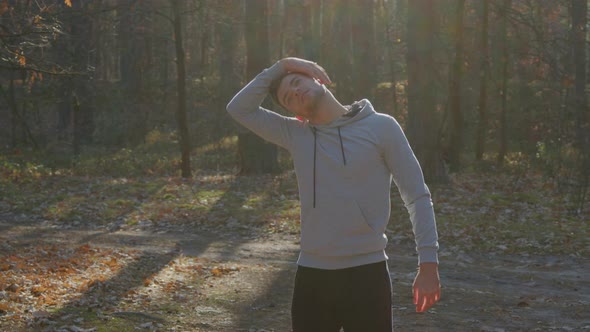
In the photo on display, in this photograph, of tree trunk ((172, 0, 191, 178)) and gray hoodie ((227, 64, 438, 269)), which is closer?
gray hoodie ((227, 64, 438, 269))

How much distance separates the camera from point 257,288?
30.4 ft

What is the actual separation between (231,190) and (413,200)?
49.8ft

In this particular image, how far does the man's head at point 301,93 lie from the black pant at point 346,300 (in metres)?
0.75

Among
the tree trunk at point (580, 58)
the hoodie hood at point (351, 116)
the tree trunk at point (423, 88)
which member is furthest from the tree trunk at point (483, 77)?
the hoodie hood at point (351, 116)

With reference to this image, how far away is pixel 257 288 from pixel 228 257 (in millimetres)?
2376

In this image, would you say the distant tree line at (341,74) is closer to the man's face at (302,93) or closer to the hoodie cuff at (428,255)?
the man's face at (302,93)

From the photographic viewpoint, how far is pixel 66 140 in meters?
35.3

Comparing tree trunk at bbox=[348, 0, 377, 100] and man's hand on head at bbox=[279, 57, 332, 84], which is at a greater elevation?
tree trunk at bbox=[348, 0, 377, 100]

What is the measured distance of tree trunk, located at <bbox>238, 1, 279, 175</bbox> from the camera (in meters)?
21.0

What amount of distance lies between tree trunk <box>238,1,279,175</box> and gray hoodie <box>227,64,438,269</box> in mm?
17581

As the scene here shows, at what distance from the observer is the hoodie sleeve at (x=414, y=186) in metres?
3.37

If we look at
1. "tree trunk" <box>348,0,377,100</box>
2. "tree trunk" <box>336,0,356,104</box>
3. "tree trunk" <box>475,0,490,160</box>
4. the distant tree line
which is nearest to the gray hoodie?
the distant tree line

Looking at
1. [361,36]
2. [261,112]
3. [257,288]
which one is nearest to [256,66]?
[361,36]

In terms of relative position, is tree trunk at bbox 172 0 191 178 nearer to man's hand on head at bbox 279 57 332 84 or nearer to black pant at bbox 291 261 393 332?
man's hand on head at bbox 279 57 332 84
